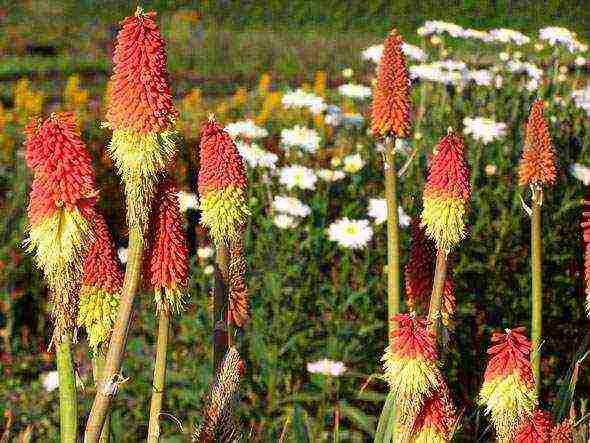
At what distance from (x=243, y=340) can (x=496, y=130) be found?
2.01m

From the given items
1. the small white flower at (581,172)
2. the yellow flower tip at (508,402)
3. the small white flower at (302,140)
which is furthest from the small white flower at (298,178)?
the yellow flower tip at (508,402)

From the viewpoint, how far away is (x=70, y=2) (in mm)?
28688

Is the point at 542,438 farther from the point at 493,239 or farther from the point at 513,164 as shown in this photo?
the point at 513,164

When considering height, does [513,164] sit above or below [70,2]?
above

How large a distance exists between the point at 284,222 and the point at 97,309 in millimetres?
3505

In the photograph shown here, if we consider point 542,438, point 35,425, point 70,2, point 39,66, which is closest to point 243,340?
point 35,425

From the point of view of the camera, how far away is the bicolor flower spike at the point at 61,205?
4.65 ft

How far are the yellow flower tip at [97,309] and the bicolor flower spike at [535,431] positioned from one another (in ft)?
2.29

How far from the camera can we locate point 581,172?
5.64 metres

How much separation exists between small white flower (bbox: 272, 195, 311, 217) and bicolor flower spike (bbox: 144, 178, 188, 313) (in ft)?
11.7

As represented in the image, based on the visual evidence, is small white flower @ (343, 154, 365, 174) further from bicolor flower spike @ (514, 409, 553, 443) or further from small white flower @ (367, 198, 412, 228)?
bicolor flower spike @ (514, 409, 553, 443)

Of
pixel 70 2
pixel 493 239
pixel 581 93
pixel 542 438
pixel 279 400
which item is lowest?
pixel 70 2

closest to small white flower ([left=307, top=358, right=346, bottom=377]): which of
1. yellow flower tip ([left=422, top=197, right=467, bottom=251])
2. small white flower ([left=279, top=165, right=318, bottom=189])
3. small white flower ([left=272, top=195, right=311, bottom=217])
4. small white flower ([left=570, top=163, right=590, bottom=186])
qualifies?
small white flower ([left=272, top=195, right=311, bottom=217])

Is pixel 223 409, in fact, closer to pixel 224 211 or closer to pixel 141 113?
pixel 224 211
